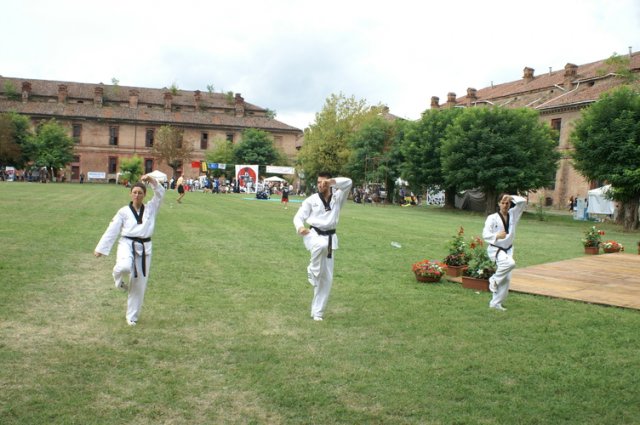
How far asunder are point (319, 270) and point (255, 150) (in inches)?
2532

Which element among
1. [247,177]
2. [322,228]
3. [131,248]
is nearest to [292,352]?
[322,228]

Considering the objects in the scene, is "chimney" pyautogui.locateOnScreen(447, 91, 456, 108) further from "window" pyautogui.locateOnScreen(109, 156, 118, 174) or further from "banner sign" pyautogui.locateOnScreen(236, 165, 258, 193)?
"window" pyautogui.locateOnScreen(109, 156, 118, 174)

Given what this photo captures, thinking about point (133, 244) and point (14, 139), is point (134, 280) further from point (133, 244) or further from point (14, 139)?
point (14, 139)

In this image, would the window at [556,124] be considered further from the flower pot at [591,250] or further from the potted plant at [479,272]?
the potted plant at [479,272]

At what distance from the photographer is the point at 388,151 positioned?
51625mm

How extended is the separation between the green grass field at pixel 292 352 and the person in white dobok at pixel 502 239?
1.07 ft

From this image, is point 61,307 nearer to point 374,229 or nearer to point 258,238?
point 258,238

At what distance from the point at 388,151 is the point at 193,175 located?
3713cm

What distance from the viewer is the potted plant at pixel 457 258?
1148 cm

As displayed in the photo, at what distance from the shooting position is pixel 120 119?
76.9 metres

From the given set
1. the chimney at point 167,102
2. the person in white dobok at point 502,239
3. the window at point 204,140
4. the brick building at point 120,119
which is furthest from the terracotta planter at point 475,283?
the chimney at point 167,102

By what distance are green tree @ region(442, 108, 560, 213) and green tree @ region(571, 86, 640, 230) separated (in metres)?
5.43

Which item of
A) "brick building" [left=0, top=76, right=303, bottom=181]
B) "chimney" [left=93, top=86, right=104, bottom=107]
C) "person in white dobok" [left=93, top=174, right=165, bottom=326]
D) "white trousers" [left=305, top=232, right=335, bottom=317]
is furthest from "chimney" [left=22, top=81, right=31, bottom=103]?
"white trousers" [left=305, top=232, right=335, bottom=317]

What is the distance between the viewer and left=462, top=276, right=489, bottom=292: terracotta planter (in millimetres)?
10086
